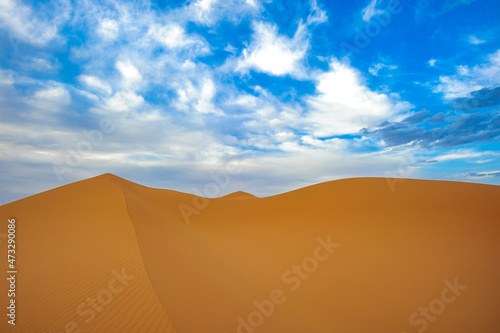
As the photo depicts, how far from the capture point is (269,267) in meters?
9.34

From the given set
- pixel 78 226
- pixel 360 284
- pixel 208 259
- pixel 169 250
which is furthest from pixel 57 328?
pixel 360 284

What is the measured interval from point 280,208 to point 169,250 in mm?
9718

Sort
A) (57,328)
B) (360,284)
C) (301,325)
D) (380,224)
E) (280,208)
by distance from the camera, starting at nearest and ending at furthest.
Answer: (57,328)
(301,325)
(360,284)
(380,224)
(280,208)

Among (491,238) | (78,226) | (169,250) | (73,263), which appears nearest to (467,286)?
(491,238)

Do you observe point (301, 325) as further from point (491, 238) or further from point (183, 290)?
point (491, 238)

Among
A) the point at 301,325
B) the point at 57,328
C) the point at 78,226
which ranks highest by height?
the point at 78,226

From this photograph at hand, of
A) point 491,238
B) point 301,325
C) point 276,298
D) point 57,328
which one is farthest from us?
point 491,238

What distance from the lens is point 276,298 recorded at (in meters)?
7.10

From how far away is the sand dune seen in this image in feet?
18.6

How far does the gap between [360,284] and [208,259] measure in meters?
5.17

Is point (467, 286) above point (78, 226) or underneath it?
underneath

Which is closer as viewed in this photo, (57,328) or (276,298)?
(57,328)

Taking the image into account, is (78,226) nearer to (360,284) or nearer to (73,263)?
(73,263)

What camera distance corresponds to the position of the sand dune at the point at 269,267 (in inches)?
223
